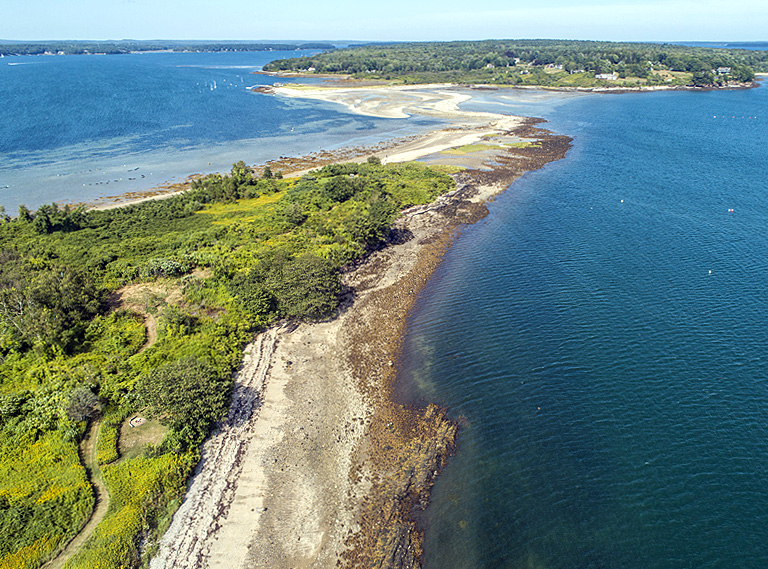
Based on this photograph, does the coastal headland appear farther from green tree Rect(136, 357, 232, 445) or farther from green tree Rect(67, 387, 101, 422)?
green tree Rect(67, 387, 101, 422)

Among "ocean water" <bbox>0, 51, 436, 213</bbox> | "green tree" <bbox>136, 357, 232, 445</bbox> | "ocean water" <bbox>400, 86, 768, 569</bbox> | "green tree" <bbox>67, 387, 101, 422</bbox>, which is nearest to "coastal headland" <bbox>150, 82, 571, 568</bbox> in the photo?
"green tree" <bbox>136, 357, 232, 445</bbox>

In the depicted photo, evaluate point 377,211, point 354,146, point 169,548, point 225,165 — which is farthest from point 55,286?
point 354,146

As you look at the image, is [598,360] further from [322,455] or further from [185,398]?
[185,398]

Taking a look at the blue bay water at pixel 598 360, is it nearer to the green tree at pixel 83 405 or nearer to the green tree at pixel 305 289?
the green tree at pixel 305 289

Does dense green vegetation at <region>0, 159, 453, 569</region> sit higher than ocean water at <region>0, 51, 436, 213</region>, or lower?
lower

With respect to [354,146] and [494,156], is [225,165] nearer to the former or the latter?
[354,146]

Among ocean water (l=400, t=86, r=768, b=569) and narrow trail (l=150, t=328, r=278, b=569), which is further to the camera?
ocean water (l=400, t=86, r=768, b=569)
